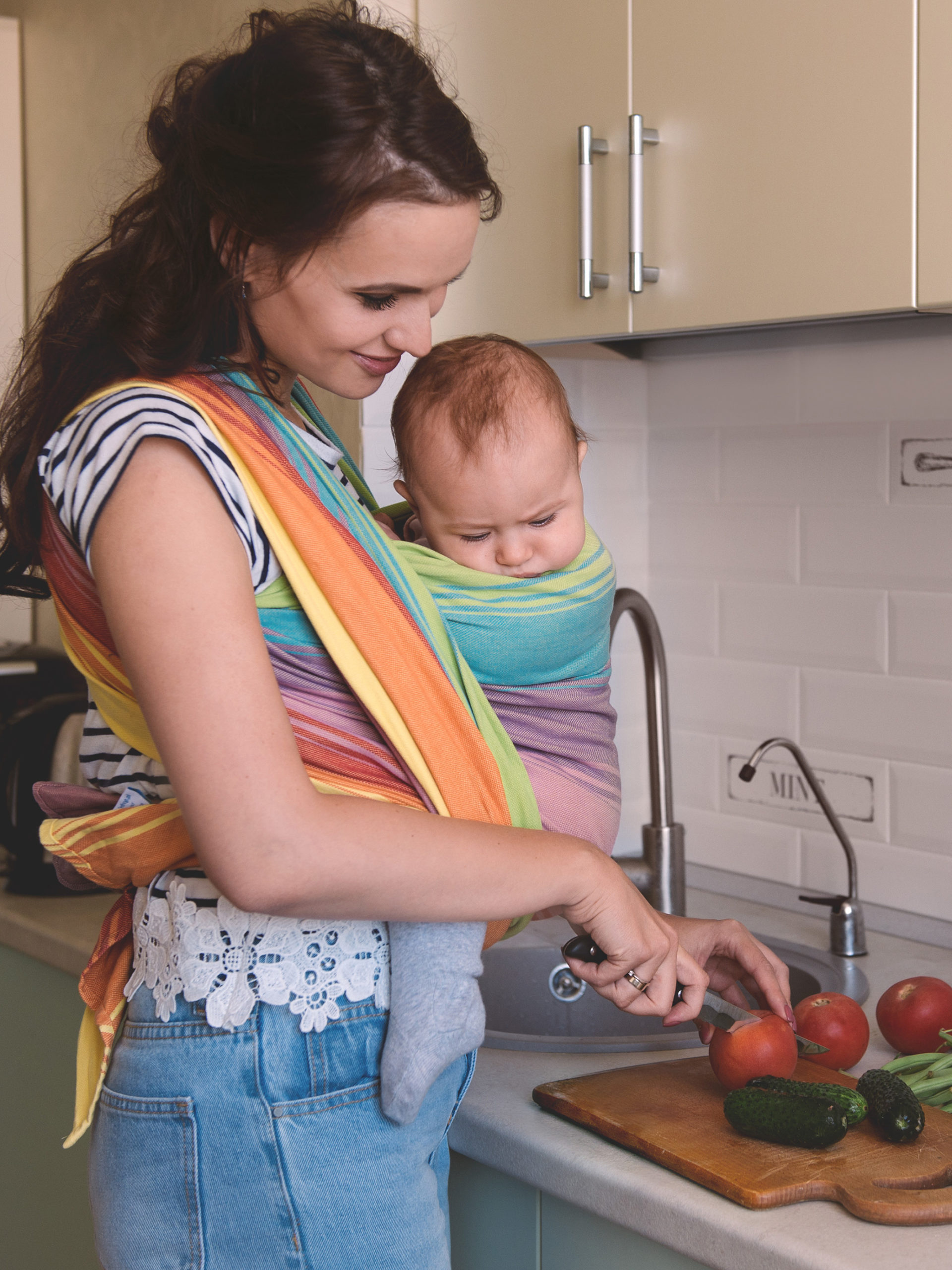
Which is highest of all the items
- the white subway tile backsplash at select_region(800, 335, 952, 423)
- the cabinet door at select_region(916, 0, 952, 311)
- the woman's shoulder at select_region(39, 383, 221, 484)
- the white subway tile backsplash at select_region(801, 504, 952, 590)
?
the cabinet door at select_region(916, 0, 952, 311)

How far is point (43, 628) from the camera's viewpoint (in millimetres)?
2469

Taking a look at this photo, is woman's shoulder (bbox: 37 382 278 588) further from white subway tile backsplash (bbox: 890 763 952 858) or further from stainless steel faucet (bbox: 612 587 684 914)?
white subway tile backsplash (bbox: 890 763 952 858)

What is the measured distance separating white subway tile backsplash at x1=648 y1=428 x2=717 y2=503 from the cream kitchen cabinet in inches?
16.5

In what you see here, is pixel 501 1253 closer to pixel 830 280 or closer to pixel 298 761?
pixel 298 761

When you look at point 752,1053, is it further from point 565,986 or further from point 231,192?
point 231,192

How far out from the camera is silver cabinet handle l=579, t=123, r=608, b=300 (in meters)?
1.44

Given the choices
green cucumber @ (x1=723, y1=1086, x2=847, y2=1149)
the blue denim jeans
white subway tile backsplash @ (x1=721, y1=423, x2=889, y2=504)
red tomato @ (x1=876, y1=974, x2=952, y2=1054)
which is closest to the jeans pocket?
the blue denim jeans

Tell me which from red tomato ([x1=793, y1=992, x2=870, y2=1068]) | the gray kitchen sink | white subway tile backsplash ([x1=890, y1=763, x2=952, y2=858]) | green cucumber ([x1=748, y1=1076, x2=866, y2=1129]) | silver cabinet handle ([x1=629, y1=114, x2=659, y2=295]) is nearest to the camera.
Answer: green cucumber ([x1=748, y1=1076, x2=866, y2=1129])

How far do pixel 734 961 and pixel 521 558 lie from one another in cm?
44

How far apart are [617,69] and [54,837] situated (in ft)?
3.21

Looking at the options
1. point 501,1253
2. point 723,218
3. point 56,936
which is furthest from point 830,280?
point 56,936

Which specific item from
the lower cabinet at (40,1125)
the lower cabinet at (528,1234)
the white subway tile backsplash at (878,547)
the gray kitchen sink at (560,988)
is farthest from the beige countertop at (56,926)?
the white subway tile backsplash at (878,547)

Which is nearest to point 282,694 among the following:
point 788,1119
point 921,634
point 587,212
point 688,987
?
point 688,987

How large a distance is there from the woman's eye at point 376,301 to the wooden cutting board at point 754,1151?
0.67m
